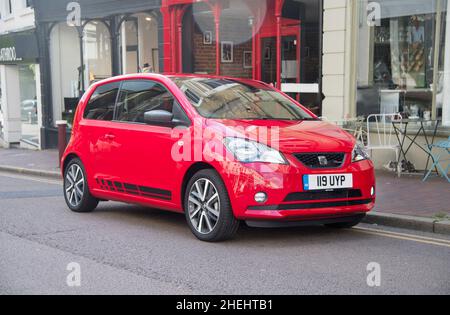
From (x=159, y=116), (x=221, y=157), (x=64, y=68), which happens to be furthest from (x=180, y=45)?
(x=221, y=157)

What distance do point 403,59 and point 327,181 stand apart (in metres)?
6.13

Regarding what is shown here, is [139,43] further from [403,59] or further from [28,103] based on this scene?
[403,59]

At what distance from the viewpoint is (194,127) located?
256 inches

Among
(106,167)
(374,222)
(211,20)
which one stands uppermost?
(211,20)

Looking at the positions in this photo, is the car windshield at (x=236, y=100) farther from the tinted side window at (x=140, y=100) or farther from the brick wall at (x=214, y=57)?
the brick wall at (x=214, y=57)

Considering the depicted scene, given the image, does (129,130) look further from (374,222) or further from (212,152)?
(374,222)

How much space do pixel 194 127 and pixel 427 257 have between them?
265 cm

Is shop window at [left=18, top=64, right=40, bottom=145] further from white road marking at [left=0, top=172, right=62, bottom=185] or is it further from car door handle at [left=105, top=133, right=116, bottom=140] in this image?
car door handle at [left=105, top=133, right=116, bottom=140]

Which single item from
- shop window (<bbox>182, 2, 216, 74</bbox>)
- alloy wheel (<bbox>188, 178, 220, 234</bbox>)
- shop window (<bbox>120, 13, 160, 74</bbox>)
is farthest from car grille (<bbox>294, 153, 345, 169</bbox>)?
shop window (<bbox>120, 13, 160, 74</bbox>)

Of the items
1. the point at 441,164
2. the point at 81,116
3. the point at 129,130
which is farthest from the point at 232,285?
the point at 441,164

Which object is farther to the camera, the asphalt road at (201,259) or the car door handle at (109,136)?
the car door handle at (109,136)

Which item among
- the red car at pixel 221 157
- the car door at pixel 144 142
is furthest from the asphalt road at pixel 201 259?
the car door at pixel 144 142

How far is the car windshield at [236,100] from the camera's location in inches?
268

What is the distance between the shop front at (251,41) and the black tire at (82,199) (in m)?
5.70
